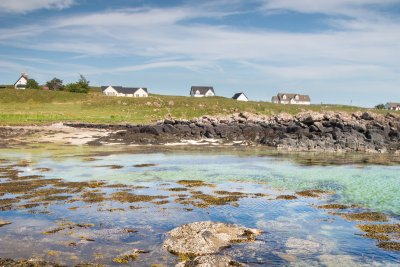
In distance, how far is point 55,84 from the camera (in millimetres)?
130000

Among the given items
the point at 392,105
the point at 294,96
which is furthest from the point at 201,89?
the point at 392,105

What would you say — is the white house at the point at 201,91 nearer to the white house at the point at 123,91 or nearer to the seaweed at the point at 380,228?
the white house at the point at 123,91

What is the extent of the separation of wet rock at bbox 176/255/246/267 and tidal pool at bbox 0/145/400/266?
23.2 inches

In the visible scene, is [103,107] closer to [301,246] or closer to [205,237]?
[205,237]

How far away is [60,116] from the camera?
74.7 meters

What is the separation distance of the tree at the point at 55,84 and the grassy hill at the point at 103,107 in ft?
75.1

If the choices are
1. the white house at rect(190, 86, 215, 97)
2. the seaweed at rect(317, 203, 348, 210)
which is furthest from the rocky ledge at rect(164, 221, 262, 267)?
the white house at rect(190, 86, 215, 97)

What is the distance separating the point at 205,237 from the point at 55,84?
127687 mm

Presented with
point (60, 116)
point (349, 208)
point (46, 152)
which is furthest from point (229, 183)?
point (60, 116)

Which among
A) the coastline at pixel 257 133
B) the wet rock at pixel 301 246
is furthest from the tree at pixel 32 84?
the wet rock at pixel 301 246

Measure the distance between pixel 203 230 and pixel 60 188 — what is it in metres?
11.7

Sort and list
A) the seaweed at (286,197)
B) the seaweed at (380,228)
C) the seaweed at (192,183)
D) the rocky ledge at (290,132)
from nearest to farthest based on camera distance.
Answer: the seaweed at (380,228)
the seaweed at (286,197)
the seaweed at (192,183)
the rocky ledge at (290,132)

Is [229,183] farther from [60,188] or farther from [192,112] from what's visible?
[192,112]

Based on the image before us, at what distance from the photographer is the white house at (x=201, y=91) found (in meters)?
173
